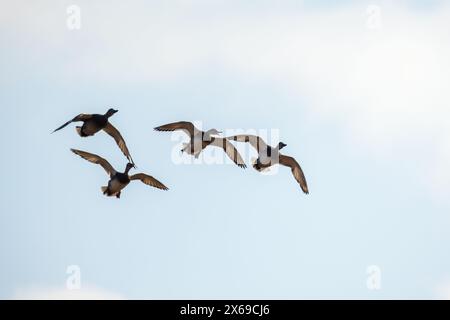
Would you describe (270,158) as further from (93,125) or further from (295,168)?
(93,125)

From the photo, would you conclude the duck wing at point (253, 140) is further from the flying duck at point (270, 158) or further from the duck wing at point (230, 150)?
the duck wing at point (230, 150)

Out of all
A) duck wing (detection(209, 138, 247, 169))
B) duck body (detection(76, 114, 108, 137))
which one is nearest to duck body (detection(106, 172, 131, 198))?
duck body (detection(76, 114, 108, 137))

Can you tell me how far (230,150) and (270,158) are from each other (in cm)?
139

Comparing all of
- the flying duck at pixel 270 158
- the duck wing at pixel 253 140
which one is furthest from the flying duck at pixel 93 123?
the flying duck at pixel 270 158

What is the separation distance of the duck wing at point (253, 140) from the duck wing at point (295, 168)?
668mm

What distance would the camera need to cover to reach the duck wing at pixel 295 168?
109ft

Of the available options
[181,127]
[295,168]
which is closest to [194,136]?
[181,127]

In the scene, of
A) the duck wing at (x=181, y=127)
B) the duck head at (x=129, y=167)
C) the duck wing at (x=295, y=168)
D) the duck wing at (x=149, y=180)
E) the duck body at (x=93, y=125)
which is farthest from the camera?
the duck wing at (x=295, y=168)

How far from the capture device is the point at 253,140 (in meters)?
32.9
